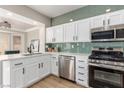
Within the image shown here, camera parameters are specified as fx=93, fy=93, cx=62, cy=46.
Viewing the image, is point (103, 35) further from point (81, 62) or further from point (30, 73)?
point (30, 73)

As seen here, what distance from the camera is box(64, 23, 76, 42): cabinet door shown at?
3.35m

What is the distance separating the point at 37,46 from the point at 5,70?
2.54 m

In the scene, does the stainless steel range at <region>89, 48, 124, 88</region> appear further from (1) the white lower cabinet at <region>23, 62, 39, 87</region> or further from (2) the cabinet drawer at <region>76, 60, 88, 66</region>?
(1) the white lower cabinet at <region>23, 62, 39, 87</region>

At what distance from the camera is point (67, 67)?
10.3 ft

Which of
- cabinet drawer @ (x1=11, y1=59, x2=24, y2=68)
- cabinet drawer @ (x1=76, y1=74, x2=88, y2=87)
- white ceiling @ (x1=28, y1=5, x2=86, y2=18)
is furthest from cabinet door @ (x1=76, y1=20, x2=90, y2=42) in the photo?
cabinet drawer @ (x1=11, y1=59, x2=24, y2=68)

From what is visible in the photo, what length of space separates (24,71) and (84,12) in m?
2.82

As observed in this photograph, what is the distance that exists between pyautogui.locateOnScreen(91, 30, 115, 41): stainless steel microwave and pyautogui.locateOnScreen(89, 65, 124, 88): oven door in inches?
31.6

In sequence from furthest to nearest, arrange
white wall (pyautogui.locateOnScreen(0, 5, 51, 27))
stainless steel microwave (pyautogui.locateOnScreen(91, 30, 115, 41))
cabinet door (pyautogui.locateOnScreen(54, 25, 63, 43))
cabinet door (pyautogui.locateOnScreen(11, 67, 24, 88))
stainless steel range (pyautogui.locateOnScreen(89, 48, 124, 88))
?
cabinet door (pyautogui.locateOnScreen(54, 25, 63, 43)) < white wall (pyautogui.locateOnScreen(0, 5, 51, 27)) < stainless steel microwave (pyautogui.locateOnScreen(91, 30, 115, 41)) < cabinet door (pyautogui.locateOnScreen(11, 67, 24, 88)) < stainless steel range (pyautogui.locateOnScreen(89, 48, 124, 88))

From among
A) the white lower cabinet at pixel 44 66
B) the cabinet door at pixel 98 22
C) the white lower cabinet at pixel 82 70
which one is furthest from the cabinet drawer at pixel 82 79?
the cabinet door at pixel 98 22

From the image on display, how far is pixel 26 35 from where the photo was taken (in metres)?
7.26

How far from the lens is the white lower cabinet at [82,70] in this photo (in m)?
2.63

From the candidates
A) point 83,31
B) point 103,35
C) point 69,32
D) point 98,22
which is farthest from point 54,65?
point 98,22

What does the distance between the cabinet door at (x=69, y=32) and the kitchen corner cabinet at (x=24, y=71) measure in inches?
42.4
